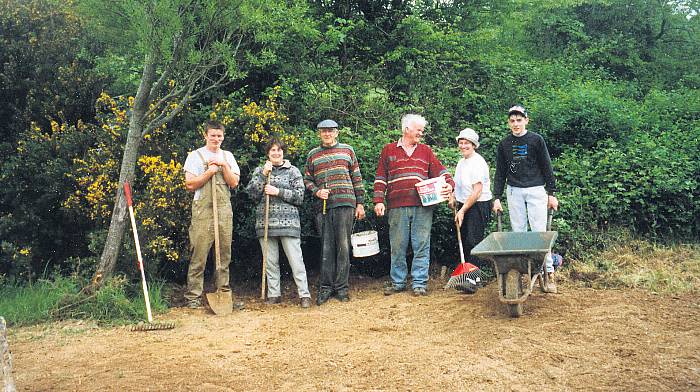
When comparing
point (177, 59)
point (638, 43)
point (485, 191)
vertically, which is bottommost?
point (485, 191)

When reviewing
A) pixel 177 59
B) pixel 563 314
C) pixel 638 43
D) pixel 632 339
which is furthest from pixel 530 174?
pixel 638 43

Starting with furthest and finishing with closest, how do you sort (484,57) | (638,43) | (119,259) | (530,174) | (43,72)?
(638,43) → (484,57) → (43,72) → (119,259) → (530,174)

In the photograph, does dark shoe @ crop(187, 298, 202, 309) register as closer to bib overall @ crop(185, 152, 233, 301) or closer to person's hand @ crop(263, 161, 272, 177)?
bib overall @ crop(185, 152, 233, 301)

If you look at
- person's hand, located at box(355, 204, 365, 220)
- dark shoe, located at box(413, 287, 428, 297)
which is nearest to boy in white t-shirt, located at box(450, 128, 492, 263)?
dark shoe, located at box(413, 287, 428, 297)

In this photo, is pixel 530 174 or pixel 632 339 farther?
pixel 530 174

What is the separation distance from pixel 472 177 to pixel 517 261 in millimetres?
1594

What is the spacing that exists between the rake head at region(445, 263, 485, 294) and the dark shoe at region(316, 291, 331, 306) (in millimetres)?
1338

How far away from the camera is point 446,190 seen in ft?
24.7

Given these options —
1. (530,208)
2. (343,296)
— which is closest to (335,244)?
(343,296)

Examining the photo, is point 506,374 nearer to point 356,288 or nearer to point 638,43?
point 356,288

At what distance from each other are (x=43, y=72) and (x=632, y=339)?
7.85 meters

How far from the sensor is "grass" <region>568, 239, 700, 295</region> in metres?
7.25

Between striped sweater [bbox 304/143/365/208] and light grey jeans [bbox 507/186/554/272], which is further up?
striped sweater [bbox 304/143/365/208]

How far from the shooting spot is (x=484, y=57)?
12773 mm
